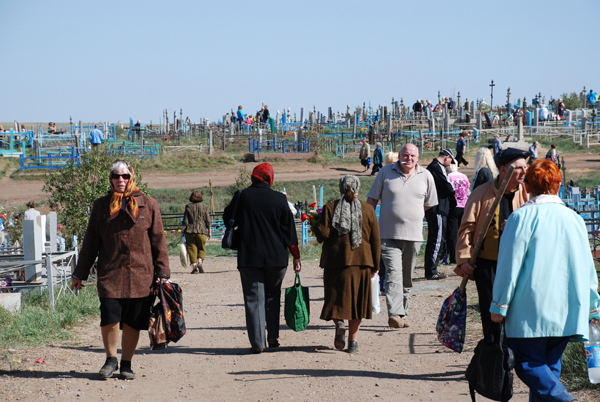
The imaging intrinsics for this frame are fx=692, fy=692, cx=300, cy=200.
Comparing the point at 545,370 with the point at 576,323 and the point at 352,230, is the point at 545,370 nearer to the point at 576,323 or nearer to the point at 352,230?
the point at 576,323

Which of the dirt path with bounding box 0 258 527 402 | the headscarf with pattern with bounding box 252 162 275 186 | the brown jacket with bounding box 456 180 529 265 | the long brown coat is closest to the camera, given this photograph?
the brown jacket with bounding box 456 180 529 265

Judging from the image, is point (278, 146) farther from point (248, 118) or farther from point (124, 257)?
point (124, 257)

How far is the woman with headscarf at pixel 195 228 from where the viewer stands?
12500mm

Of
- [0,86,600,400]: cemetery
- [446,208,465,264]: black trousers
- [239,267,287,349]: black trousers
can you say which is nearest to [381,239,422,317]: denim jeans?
[239,267,287,349]: black trousers

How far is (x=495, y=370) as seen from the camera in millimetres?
3791

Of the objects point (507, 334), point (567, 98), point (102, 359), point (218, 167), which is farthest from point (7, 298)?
point (567, 98)

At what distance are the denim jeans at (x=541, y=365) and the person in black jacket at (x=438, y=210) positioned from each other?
581 centimetres

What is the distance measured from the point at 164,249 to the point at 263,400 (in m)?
1.41

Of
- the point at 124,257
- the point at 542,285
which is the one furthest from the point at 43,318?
the point at 542,285

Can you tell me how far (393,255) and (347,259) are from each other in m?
1.09

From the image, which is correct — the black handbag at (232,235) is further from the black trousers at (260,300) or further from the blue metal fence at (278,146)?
the blue metal fence at (278,146)

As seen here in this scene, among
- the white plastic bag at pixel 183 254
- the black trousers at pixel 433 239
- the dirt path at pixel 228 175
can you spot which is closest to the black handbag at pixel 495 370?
the black trousers at pixel 433 239

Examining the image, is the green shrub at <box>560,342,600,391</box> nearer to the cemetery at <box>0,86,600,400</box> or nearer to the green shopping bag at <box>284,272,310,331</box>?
the green shopping bag at <box>284,272,310,331</box>

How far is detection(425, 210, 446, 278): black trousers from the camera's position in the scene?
999 cm
